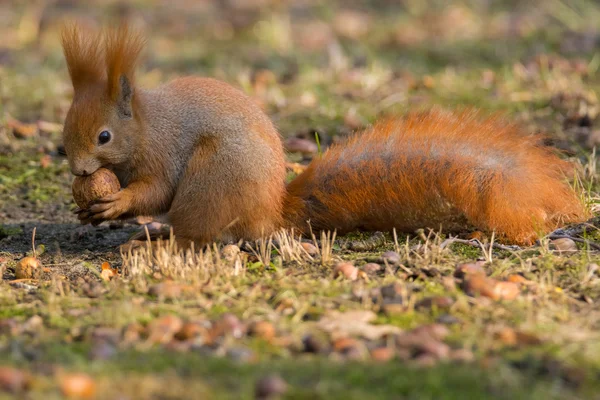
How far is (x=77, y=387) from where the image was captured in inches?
74.1

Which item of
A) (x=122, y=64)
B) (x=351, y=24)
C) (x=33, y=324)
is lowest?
(x=33, y=324)

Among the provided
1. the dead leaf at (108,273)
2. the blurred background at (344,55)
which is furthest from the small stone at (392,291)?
the blurred background at (344,55)

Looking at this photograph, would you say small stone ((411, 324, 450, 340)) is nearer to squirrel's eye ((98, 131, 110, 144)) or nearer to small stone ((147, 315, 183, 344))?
small stone ((147, 315, 183, 344))

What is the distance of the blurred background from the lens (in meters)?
5.58

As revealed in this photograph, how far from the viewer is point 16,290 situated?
302 cm

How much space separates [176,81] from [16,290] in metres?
1.33

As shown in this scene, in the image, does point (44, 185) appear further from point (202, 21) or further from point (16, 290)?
point (202, 21)

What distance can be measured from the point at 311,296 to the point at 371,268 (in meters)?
0.37

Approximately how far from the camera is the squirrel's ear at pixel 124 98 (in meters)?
3.61

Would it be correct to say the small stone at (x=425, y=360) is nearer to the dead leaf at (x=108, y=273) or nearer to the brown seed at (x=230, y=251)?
the brown seed at (x=230, y=251)

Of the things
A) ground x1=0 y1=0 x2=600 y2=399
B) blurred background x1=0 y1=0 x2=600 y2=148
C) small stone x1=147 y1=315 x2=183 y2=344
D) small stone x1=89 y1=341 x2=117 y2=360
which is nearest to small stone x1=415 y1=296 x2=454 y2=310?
ground x1=0 y1=0 x2=600 y2=399

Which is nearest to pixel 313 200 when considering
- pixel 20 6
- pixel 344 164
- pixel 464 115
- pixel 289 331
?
pixel 344 164

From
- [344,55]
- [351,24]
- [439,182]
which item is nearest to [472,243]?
[439,182]

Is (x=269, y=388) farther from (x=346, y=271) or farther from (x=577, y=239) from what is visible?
(x=577, y=239)
